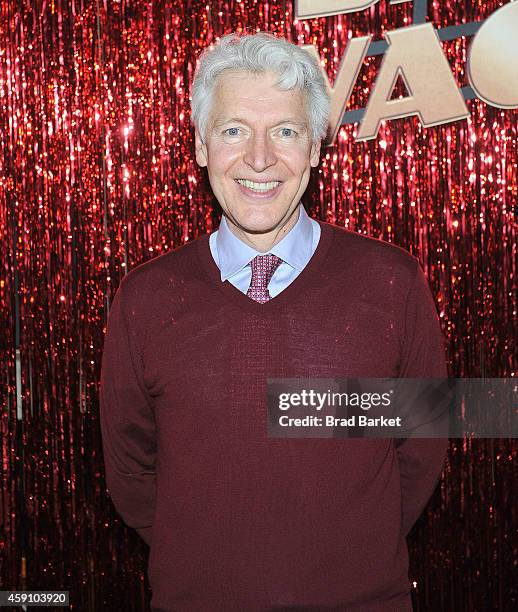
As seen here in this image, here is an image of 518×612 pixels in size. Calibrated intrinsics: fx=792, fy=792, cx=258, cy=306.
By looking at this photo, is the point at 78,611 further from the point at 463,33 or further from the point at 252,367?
the point at 463,33

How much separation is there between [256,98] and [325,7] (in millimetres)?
466

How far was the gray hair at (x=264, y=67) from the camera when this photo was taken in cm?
115

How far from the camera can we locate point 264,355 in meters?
1.22

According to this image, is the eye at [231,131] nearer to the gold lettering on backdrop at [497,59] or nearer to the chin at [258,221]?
the chin at [258,221]

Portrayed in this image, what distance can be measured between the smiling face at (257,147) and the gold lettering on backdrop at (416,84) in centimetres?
38

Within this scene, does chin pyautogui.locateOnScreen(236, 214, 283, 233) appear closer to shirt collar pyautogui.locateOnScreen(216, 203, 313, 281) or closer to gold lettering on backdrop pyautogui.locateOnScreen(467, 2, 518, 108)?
shirt collar pyautogui.locateOnScreen(216, 203, 313, 281)

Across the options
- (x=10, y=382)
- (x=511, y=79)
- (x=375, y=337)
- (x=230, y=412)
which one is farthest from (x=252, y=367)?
(x=511, y=79)

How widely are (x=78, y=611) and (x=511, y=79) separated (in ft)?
4.49

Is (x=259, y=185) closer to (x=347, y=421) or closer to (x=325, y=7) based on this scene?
(x=347, y=421)

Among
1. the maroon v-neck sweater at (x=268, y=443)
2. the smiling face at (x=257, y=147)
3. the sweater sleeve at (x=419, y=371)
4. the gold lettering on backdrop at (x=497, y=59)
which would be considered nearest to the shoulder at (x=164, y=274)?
the maroon v-neck sweater at (x=268, y=443)

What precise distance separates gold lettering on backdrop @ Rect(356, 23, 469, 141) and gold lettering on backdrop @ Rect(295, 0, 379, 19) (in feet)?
0.27

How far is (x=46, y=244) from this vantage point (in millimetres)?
1584

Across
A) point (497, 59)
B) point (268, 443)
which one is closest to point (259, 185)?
point (268, 443)

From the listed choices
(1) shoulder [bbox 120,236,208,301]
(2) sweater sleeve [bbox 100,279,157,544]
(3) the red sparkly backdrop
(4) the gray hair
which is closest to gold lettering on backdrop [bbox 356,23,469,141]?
(3) the red sparkly backdrop
